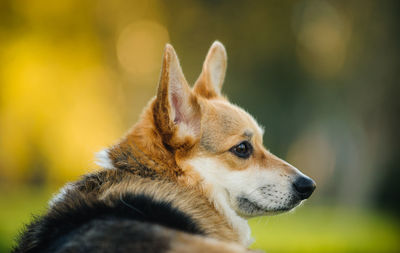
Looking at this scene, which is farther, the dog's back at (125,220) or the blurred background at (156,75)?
the blurred background at (156,75)

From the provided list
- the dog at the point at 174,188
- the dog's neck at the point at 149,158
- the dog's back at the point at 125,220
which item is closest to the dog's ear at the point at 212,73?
the dog at the point at 174,188

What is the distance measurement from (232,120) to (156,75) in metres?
12.8

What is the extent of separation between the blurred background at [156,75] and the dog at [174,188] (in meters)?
5.42

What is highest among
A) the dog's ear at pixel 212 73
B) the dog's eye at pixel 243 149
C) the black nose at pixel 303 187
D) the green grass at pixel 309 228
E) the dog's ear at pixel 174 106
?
the dog's ear at pixel 212 73

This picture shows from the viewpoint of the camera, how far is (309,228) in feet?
34.6

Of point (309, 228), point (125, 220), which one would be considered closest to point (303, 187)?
point (125, 220)

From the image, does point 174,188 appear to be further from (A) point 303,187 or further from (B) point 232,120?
(A) point 303,187

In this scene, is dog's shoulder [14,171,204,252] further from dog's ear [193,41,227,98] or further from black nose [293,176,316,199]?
dog's ear [193,41,227,98]

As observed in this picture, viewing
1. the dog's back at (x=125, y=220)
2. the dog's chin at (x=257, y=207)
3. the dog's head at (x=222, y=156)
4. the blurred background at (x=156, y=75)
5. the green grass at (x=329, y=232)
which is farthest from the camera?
the blurred background at (x=156, y=75)

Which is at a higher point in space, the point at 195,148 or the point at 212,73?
the point at 212,73

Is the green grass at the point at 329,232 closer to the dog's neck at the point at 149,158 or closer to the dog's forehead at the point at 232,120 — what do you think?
the dog's forehead at the point at 232,120

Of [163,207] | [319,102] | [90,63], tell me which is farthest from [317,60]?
[163,207]

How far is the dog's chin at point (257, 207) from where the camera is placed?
150 inches

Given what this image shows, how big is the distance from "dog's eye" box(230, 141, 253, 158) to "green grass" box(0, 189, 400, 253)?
7.72ft
